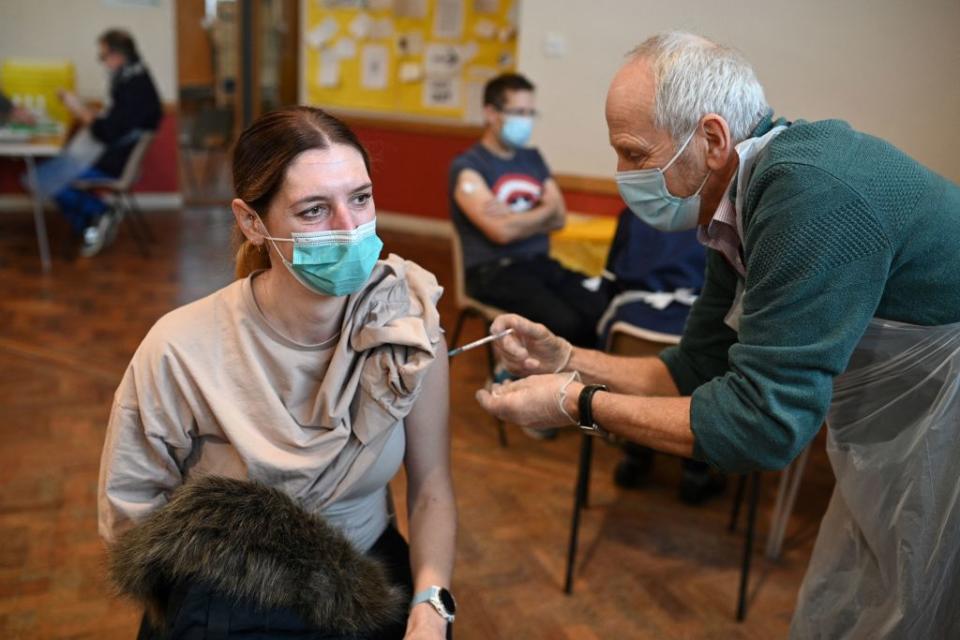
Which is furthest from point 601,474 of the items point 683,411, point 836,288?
point 836,288

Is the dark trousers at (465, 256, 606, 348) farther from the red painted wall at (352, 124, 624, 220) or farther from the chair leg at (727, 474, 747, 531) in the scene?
the red painted wall at (352, 124, 624, 220)

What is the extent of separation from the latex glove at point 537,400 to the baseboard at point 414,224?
16.6 feet

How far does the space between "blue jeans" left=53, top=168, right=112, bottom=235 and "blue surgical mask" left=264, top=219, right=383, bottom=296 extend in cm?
456

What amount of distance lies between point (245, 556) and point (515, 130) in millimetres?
2477

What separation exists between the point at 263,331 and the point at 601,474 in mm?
1804

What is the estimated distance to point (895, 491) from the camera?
4.19 feet

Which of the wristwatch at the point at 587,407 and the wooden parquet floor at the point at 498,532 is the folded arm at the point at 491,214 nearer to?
the wooden parquet floor at the point at 498,532

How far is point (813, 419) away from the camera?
3.62 ft

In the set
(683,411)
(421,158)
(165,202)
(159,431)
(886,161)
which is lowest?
(165,202)

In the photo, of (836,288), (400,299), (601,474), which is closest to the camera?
(836,288)

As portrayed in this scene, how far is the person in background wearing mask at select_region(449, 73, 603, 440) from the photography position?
114 inches

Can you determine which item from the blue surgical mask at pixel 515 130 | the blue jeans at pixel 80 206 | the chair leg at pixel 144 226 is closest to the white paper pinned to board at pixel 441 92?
the chair leg at pixel 144 226

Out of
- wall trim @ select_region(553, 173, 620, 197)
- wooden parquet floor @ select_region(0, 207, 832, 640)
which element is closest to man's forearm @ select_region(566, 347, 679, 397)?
wooden parquet floor @ select_region(0, 207, 832, 640)

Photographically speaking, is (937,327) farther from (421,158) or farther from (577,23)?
(421,158)
